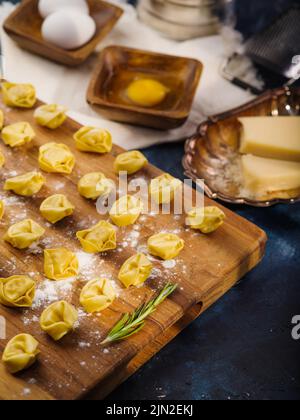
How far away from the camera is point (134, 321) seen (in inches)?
62.0

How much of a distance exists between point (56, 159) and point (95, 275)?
44cm

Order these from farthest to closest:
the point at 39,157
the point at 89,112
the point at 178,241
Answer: the point at 89,112 → the point at 39,157 → the point at 178,241

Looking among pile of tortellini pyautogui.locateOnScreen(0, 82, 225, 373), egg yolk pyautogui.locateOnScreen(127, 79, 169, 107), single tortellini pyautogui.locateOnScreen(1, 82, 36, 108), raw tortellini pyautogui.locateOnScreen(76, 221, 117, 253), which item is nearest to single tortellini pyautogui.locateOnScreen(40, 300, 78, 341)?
pile of tortellini pyautogui.locateOnScreen(0, 82, 225, 373)

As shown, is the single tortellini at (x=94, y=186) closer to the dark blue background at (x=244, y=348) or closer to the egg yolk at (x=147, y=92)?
the dark blue background at (x=244, y=348)

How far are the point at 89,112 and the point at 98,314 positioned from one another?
3.47 feet

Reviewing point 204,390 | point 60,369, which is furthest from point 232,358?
point 60,369

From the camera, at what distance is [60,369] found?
1496 mm

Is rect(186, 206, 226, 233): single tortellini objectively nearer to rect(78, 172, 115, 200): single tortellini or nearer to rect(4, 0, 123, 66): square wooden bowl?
rect(78, 172, 115, 200): single tortellini

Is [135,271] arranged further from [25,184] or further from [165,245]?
[25,184]

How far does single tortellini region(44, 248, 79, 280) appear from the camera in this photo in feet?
5.52

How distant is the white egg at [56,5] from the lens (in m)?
2.62

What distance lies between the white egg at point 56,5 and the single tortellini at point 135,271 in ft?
4.41

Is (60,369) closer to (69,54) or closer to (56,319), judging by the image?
(56,319)

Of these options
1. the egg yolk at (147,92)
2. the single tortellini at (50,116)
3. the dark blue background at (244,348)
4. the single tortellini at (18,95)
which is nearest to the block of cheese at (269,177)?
the dark blue background at (244,348)
